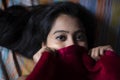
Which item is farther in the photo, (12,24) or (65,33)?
(12,24)

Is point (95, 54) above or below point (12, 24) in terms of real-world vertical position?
below

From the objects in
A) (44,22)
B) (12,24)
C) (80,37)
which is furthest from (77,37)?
(12,24)

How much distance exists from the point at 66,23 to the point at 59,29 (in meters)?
0.04

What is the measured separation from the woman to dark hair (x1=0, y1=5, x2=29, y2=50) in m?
0.03

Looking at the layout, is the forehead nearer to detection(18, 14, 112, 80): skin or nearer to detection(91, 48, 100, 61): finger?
detection(18, 14, 112, 80): skin

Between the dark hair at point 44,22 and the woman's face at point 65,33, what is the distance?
1.0 inches

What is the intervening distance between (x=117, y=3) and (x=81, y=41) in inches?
10.7

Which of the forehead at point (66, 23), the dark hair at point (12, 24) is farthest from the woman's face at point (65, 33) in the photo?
the dark hair at point (12, 24)

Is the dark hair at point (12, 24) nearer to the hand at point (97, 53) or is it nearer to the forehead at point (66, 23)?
the forehead at point (66, 23)

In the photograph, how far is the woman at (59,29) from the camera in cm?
117

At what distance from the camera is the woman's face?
1.16 metres

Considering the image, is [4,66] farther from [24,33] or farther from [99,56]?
[99,56]

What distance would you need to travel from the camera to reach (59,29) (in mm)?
1174

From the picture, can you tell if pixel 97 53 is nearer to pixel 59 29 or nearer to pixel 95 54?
pixel 95 54
